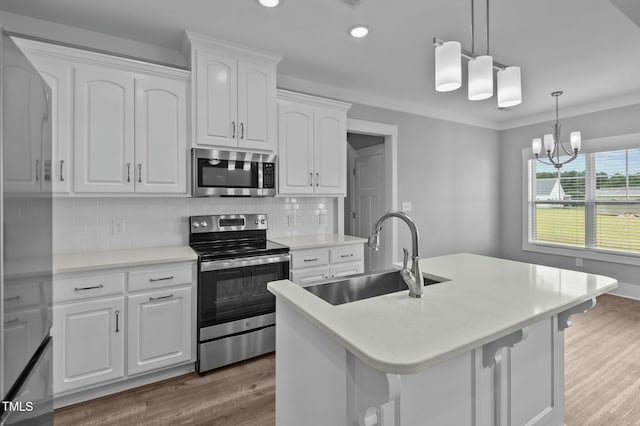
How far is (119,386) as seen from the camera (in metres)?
2.19

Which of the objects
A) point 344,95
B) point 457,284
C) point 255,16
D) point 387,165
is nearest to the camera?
point 457,284

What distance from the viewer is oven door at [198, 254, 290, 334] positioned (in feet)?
7.77

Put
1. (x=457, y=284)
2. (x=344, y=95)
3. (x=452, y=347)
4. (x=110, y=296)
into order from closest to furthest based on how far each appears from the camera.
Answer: (x=452, y=347) → (x=457, y=284) → (x=110, y=296) → (x=344, y=95)

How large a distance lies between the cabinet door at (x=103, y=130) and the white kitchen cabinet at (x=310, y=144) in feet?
4.09

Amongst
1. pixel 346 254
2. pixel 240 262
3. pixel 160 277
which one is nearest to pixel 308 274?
pixel 346 254

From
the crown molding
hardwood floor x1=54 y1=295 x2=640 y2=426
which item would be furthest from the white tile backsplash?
the crown molding

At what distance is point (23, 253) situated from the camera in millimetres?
1108

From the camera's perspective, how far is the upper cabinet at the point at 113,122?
2135 mm

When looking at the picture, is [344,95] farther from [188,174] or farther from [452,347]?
[452,347]

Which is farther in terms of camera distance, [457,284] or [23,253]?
[457,284]

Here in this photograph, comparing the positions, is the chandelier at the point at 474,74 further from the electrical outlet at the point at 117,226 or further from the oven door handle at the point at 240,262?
the electrical outlet at the point at 117,226

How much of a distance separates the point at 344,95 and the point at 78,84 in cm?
255

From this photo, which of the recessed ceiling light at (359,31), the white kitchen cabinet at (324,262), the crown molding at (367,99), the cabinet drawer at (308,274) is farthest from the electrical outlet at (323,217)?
the recessed ceiling light at (359,31)

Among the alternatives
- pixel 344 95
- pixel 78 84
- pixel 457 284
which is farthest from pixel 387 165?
pixel 78 84
